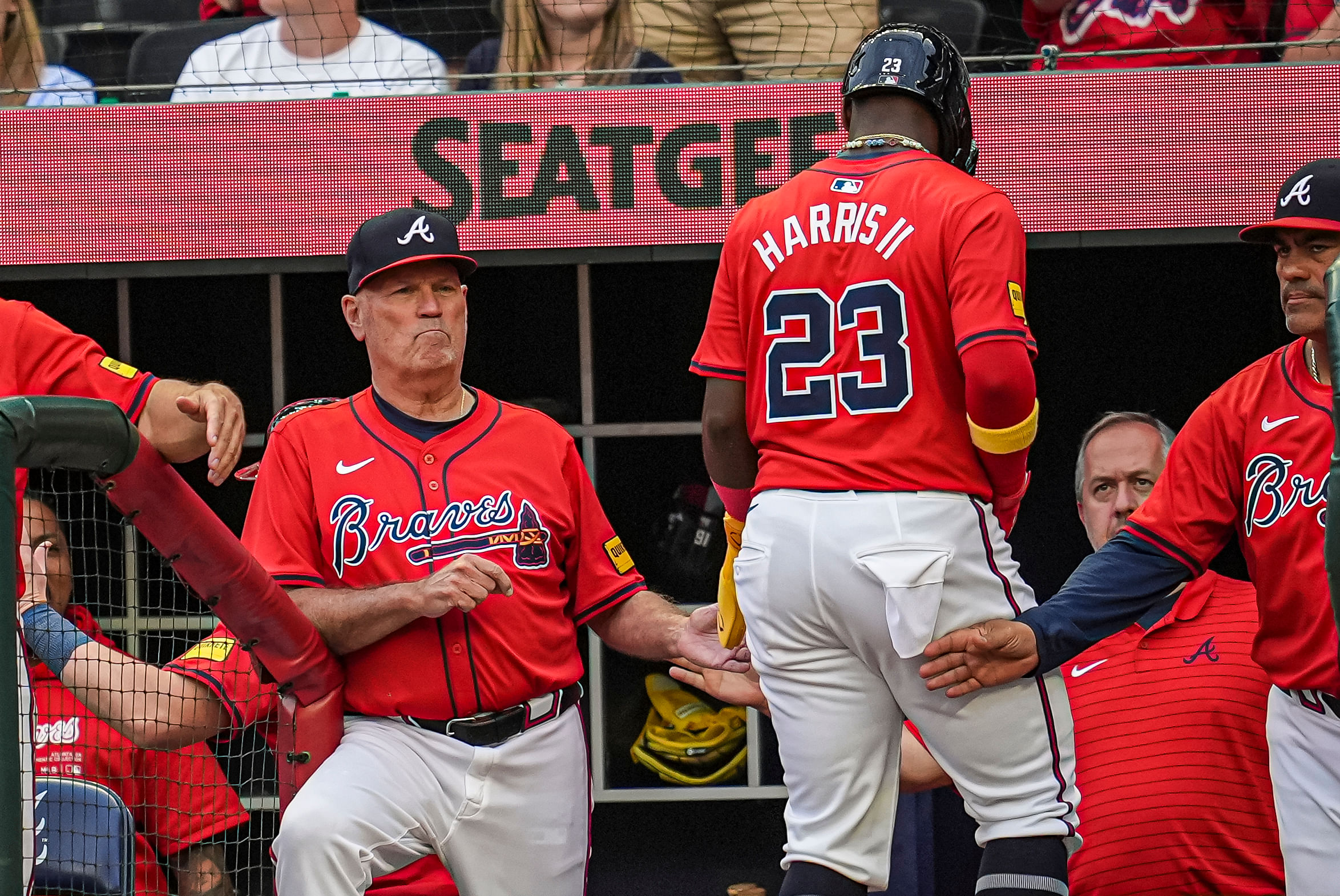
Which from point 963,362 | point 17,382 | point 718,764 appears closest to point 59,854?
point 17,382

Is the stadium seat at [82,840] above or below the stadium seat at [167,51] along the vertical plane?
below

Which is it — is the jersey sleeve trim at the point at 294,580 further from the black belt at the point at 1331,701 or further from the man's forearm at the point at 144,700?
the black belt at the point at 1331,701

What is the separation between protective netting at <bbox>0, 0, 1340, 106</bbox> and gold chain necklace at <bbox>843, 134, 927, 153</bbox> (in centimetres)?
154

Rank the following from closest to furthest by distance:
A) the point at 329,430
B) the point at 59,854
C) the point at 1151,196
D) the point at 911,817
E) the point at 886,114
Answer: the point at 886,114 → the point at 59,854 → the point at 329,430 → the point at 1151,196 → the point at 911,817

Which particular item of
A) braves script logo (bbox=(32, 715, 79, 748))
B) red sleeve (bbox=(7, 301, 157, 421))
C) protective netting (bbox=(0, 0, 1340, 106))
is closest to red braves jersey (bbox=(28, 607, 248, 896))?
Answer: braves script logo (bbox=(32, 715, 79, 748))

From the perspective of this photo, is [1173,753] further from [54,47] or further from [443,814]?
[54,47]

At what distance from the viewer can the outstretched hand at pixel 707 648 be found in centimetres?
304

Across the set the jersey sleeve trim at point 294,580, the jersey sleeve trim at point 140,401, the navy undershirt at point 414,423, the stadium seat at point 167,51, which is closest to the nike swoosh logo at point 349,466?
the navy undershirt at point 414,423

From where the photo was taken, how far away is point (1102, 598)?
9.19 feet

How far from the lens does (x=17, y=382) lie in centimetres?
279

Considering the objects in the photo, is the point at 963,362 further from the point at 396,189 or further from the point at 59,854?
the point at 396,189

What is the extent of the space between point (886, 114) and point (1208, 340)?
289 centimetres

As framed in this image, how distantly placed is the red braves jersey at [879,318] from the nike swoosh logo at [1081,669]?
144 centimetres

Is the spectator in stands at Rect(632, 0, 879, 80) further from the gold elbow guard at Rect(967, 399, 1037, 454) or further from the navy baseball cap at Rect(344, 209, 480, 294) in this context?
the gold elbow guard at Rect(967, 399, 1037, 454)
